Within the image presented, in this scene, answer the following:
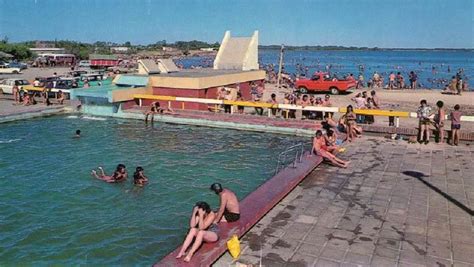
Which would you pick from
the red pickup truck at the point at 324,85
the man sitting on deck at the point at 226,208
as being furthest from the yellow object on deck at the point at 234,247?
the red pickup truck at the point at 324,85

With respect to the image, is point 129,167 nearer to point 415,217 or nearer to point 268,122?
point 268,122

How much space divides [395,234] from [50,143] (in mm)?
14335

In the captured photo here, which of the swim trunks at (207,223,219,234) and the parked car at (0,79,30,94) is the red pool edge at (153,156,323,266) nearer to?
the swim trunks at (207,223,219,234)

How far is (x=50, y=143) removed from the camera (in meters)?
17.2

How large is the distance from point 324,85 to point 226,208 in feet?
81.2

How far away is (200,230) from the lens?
268 inches

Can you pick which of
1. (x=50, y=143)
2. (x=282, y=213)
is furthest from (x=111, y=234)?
(x=50, y=143)

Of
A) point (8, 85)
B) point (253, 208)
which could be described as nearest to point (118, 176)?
point (253, 208)

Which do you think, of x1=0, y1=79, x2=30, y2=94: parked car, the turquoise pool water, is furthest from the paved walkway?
x1=0, y1=79, x2=30, y2=94: parked car

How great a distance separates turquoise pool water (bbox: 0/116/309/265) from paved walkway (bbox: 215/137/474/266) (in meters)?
2.13

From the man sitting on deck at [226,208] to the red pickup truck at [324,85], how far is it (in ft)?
79.7

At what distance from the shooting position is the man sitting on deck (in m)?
7.55

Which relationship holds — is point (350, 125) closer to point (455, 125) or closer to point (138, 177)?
point (455, 125)

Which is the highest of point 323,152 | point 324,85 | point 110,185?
point 324,85
